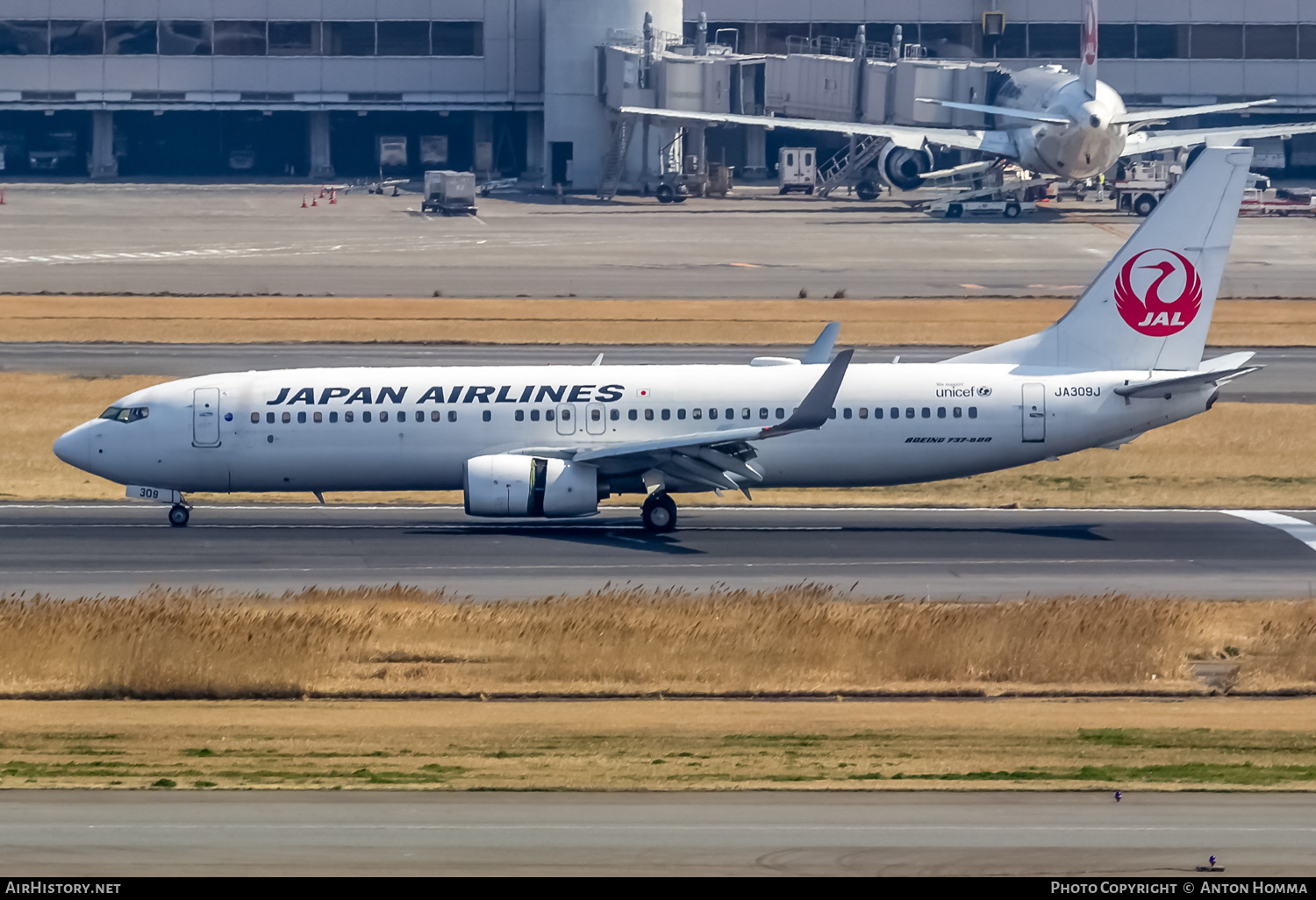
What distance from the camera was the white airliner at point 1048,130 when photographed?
113062 mm

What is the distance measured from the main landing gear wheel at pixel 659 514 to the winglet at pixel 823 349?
220 inches

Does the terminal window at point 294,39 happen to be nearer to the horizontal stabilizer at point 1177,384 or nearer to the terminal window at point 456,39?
the terminal window at point 456,39

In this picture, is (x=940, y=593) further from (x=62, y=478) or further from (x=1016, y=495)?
(x=62, y=478)

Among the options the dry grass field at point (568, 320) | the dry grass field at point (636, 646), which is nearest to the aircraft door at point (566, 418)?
the dry grass field at point (636, 646)

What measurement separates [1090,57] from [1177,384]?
78.8 metres

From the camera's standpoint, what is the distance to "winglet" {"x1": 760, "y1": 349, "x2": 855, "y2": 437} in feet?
126

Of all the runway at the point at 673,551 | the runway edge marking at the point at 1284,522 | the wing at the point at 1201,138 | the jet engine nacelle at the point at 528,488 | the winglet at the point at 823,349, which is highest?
the wing at the point at 1201,138

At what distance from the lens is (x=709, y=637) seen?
30.2m

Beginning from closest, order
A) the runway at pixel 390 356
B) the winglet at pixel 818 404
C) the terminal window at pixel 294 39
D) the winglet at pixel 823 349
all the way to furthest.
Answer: the winglet at pixel 818 404, the winglet at pixel 823 349, the runway at pixel 390 356, the terminal window at pixel 294 39

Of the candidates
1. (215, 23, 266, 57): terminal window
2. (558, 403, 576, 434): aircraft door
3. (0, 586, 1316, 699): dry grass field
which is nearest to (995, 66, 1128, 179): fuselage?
(215, 23, 266, 57): terminal window

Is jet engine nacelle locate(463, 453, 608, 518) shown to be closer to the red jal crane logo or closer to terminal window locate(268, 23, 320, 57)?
the red jal crane logo

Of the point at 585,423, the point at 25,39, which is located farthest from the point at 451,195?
the point at 585,423
